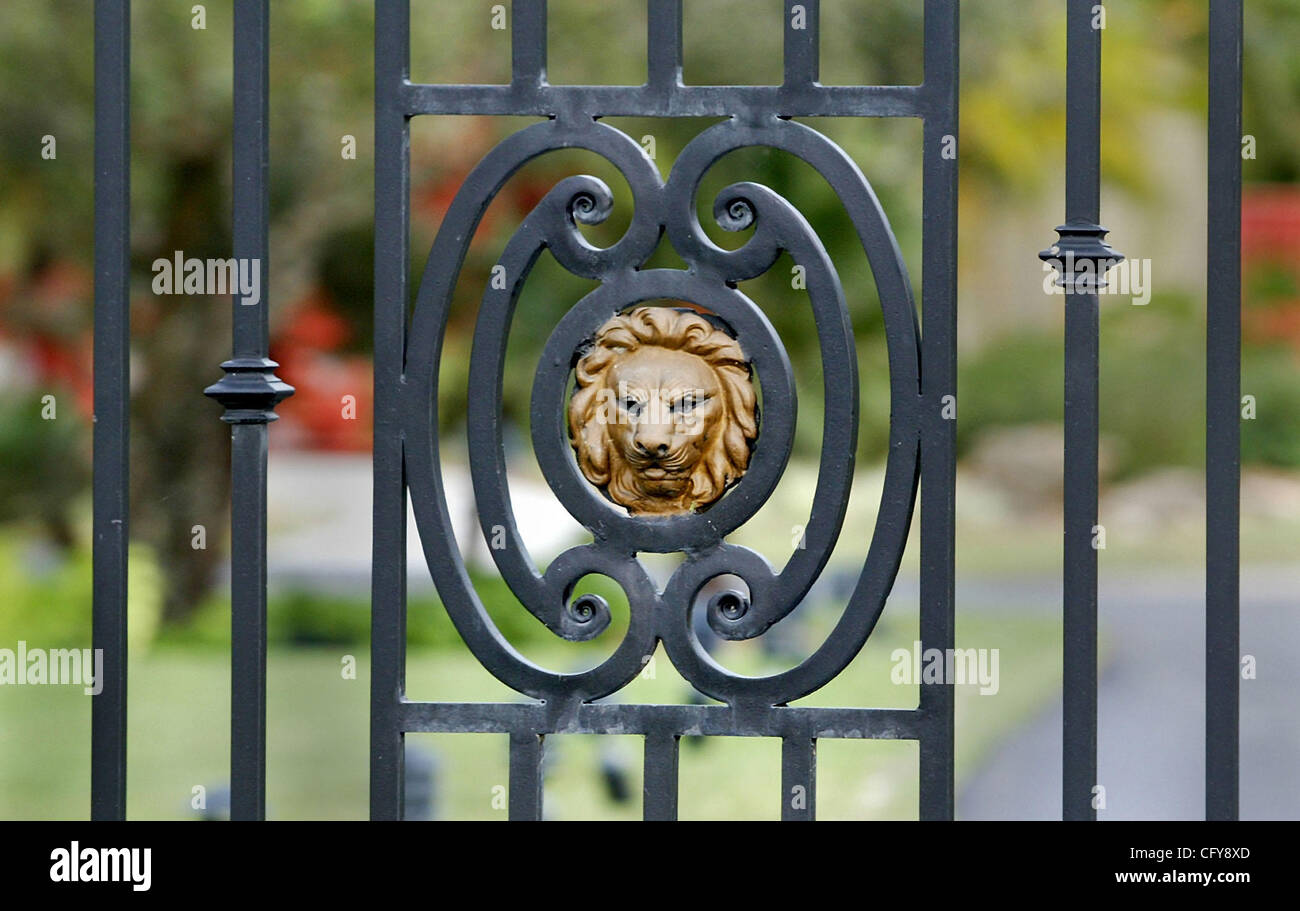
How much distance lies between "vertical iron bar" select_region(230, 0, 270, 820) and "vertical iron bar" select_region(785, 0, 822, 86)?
69cm

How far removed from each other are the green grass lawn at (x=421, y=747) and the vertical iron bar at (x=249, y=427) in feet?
9.28

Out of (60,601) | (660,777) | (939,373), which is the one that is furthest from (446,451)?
(939,373)

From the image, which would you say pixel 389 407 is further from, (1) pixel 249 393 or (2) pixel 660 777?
(2) pixel 660 777

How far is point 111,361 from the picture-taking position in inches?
70.3

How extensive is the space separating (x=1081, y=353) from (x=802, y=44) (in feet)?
1.75

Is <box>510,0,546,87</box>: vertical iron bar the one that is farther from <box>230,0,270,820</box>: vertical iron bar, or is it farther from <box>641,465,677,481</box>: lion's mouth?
<box>641,465,677,481</box>: lion's mouth

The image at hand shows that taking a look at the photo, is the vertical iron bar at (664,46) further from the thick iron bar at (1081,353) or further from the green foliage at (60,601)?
the green foliage at (60,601)

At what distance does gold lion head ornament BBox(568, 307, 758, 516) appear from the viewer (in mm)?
1738

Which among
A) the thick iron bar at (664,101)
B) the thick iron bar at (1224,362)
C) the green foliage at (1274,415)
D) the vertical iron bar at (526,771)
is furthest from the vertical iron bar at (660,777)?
the green foliage at (1274,415)

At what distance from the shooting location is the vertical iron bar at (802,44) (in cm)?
172

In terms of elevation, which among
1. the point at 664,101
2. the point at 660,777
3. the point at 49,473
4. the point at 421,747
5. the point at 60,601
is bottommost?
the point at 421,747

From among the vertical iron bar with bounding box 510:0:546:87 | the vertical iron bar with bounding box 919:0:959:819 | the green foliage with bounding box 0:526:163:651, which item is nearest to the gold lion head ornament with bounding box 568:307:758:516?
the vertical iron bar with bounding box 919:0:959:819
